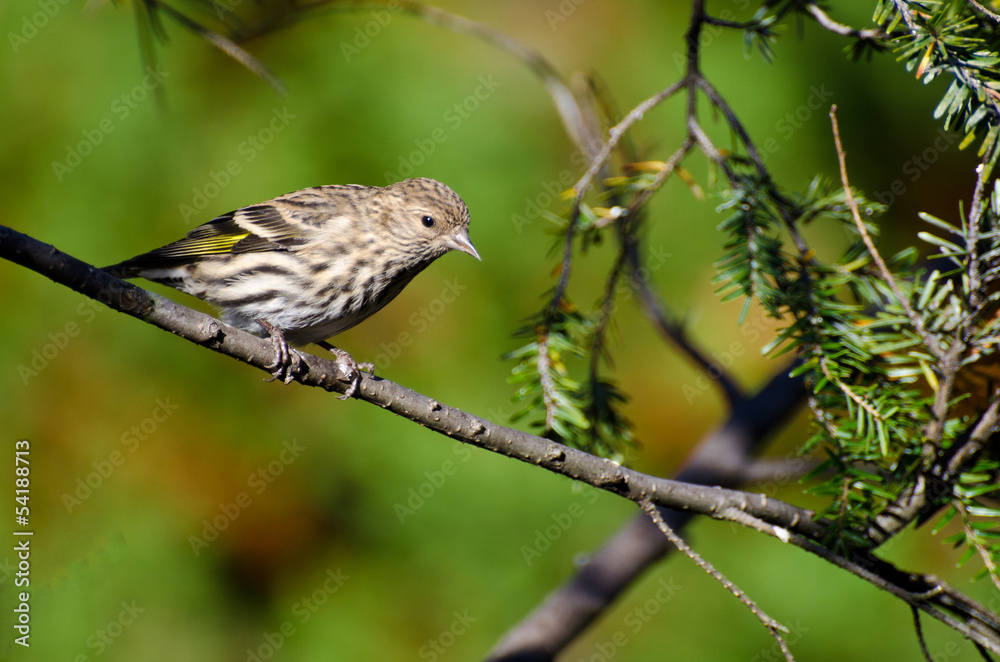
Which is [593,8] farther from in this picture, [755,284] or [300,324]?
[755,284]

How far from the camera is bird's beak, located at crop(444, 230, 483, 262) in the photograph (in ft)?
7.54

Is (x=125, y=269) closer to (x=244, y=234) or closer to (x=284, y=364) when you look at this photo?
(x=244, y=234)

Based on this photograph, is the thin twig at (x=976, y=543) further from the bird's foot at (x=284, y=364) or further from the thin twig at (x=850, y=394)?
the bird's foot at (x=284, y=364)

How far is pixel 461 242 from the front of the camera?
2.32m

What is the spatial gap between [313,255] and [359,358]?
0.34 meters

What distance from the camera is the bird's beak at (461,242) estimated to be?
230 centimetres

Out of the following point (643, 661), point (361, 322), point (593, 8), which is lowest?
point (643, 661)

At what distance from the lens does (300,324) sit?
2.30 metres

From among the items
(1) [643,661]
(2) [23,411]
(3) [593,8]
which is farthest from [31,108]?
(1) [643,661]

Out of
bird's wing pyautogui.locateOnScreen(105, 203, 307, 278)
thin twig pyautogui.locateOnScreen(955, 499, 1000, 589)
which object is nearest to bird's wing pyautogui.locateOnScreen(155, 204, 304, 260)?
bird's wing pyautogui.locateOnScreen(105, 203, 307, 278)

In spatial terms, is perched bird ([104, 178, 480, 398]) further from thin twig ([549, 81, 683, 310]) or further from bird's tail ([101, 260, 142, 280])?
thin twig ([549, 81, 683, 310])

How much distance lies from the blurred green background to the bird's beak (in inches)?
8.5

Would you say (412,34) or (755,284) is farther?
(412,34)

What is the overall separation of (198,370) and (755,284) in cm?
165
